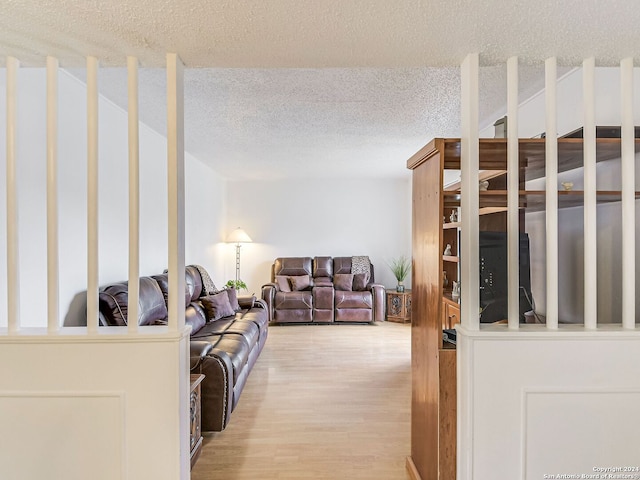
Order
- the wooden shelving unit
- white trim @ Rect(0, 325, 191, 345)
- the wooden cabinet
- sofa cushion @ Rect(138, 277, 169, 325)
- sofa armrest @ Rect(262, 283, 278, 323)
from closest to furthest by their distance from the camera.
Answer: white trim @ Rect(0, 325, 191, 345) < the wooden shelving unit < the wooden cabinet < sofa cushion @ Rect(138, 277, 169, 325) < sofa armrest @ Rect(262, 283, 278, 323)

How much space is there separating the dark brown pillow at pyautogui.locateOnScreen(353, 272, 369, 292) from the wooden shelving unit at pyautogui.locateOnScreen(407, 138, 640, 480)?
3.89m

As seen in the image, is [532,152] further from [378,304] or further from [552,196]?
[378,304]

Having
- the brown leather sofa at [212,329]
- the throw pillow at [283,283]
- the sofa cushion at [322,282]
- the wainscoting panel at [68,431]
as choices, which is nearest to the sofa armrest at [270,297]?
the throw pillow at [283,283]

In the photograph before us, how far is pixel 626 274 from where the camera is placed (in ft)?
4.87

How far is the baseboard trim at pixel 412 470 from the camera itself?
191cm

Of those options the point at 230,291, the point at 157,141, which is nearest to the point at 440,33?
the point at 157,141

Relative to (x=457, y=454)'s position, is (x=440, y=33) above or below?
above

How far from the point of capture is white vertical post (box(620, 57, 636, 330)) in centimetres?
147

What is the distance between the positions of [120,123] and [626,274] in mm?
3745

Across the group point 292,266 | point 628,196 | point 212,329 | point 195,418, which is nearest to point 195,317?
point 212,329

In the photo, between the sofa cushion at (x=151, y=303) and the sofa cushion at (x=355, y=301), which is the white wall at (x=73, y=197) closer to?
the sofa cushion at (x=151, y=303)

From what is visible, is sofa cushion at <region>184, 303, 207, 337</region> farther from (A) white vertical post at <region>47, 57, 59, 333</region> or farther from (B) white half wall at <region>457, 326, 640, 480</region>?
(B) white half wall at <region>457, 326, 640, 480</region>

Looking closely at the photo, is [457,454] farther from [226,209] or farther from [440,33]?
[226,209]

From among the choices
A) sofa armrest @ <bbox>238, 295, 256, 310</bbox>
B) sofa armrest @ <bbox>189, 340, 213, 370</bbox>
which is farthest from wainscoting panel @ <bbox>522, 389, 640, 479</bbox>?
sofa armrest @ <bbox>238, 295, 256, 310</bbox>
